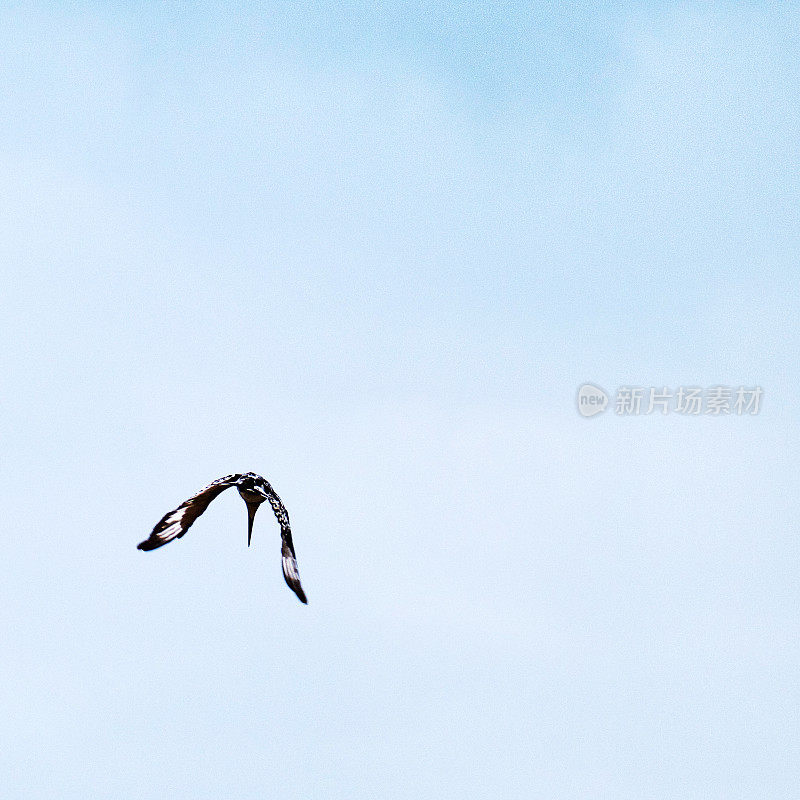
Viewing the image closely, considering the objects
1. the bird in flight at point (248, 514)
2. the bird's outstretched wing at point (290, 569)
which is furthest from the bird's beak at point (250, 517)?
the bird's outstretched wing at point (290, 569)

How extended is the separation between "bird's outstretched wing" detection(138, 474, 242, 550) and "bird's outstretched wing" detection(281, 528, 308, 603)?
2.16 meters

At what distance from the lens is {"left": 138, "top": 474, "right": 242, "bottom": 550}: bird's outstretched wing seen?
22.3 metres

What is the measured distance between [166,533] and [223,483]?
2430 mm

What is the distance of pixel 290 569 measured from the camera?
20.9m

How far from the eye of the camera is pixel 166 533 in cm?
2258

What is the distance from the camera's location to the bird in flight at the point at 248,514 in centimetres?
2103

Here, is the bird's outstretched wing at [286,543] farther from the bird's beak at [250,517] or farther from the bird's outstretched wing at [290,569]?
the bird's beak at [250,517]

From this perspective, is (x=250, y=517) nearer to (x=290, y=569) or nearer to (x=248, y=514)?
(x=248, y=514)

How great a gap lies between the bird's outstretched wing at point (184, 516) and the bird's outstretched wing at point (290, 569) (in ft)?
7.09

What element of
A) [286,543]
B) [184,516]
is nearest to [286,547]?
[286,543]

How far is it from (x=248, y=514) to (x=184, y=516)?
8.48ft

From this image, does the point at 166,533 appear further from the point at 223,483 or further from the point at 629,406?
the point at 629,406

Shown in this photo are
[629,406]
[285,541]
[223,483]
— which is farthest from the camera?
[629,406]

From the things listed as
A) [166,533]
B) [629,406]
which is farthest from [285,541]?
[629,406]
